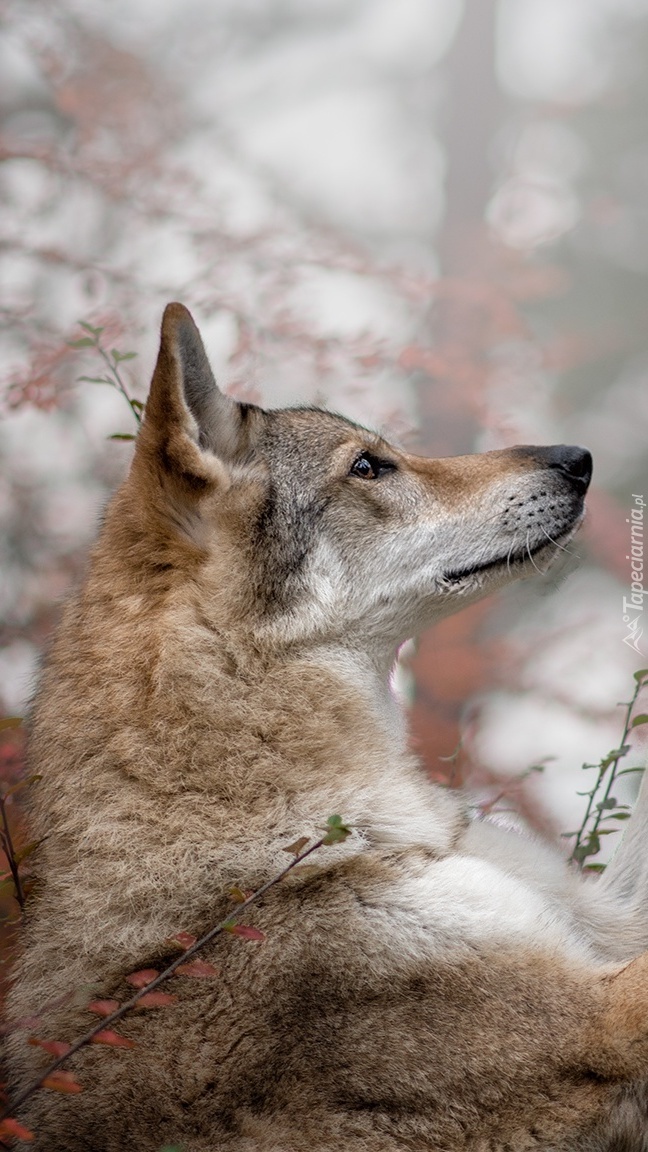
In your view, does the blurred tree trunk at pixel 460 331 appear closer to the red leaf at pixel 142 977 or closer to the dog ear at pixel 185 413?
the dog ear at pixel 185 413

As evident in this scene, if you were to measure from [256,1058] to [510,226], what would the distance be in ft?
26.2

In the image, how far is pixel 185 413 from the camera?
305cm

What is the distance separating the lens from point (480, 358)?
318 inches

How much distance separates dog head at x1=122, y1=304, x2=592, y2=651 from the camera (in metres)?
3.13

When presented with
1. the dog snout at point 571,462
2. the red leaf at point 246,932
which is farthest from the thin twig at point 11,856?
the dog snout at point 571,462

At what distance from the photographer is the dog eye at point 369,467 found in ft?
11.8

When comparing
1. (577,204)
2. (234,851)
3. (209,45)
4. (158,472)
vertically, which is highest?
(209,45)

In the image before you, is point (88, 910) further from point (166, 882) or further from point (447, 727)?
point (447, 727)

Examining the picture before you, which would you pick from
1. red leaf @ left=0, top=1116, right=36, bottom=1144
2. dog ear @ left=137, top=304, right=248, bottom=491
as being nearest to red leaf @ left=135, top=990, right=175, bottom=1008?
red leaf @ left=0, top=1116, right=36, bottom=1144

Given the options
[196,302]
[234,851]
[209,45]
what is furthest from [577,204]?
[234,851]

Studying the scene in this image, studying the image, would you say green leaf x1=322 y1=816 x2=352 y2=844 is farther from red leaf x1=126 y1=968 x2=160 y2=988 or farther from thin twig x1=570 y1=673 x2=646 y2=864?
Answer: thin twig x1=570 y1=673 x2=646 y2=864

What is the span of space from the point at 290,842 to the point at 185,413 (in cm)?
115

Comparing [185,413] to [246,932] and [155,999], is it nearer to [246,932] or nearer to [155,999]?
[246,932]

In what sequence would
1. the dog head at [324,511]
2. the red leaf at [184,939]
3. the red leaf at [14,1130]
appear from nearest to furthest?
the red leaf at [14,1130]
the red leaf at [184,939]
the dog head at [324,511]
